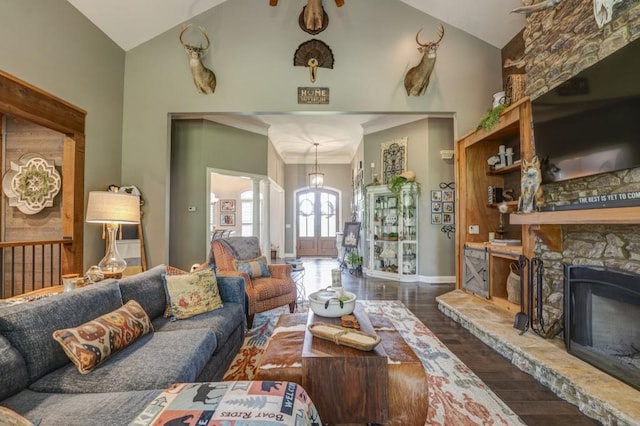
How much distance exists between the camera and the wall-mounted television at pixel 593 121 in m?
1.99

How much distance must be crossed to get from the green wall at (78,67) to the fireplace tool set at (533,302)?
5.06m

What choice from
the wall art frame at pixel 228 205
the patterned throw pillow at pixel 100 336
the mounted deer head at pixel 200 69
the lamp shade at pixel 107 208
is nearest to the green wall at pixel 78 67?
the mounted deer head at pixel 200 69

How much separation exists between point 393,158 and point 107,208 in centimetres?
521

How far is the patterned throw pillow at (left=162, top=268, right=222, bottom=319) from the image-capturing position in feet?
7.97

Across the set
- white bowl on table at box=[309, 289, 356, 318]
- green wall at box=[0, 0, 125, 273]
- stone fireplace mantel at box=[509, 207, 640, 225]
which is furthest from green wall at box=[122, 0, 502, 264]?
white bowl on table at box=[309, 289, 356, 318]

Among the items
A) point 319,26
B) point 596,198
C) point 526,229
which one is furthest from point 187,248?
point 596,198

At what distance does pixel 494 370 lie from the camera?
2.40 m

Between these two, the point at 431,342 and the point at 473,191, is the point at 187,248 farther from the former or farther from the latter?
the point at 473,191

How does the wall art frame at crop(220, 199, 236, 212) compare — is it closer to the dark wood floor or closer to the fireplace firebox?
the dark wood floor

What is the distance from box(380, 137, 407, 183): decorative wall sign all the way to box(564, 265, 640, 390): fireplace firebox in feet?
13.2

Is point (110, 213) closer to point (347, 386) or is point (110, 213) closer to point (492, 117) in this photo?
point (347, 386)

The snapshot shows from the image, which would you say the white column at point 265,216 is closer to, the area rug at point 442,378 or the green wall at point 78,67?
the green wall at point 78,67

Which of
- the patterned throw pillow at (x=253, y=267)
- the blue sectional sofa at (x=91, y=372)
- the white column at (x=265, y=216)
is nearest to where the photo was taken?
the blue sectional sofa at (x=91, y=372)

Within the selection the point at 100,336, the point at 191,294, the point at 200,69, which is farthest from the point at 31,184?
the point at 100,336
